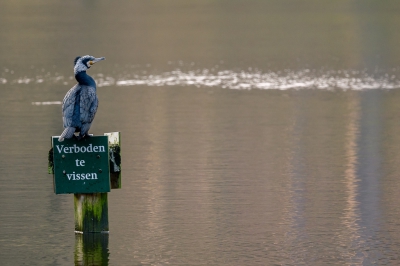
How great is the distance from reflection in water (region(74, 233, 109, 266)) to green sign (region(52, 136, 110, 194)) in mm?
531

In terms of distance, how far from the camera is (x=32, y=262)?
10992 millimetres

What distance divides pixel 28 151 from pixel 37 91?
962cm

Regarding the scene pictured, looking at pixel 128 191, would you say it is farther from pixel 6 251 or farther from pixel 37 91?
pixel 37 91

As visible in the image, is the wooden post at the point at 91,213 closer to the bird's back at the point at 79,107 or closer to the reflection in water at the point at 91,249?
the reflection in water at the point at 91,249

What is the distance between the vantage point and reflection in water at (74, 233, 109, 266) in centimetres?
1101

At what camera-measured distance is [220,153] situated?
17.3 metres

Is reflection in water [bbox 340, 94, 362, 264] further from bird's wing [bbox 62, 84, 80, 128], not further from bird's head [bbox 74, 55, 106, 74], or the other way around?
bird's head [bbox 74, 55, 106, 74]

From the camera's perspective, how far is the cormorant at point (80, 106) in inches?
445

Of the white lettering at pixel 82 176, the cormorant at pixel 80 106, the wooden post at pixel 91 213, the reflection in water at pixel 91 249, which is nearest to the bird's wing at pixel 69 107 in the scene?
the cormorant at pixel 80 106

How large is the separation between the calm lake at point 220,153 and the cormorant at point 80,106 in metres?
1.18

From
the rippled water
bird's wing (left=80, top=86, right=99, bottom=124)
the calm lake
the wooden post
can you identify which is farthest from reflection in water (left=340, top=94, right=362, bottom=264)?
the rippled water

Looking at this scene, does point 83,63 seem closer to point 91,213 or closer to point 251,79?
point 91,213

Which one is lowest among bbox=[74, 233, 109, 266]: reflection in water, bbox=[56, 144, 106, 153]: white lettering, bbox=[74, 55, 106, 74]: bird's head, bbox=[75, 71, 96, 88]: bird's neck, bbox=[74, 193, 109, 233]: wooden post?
bbox=[74, 233, 109, 266]: reflection in water

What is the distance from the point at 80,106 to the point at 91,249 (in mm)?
1402
